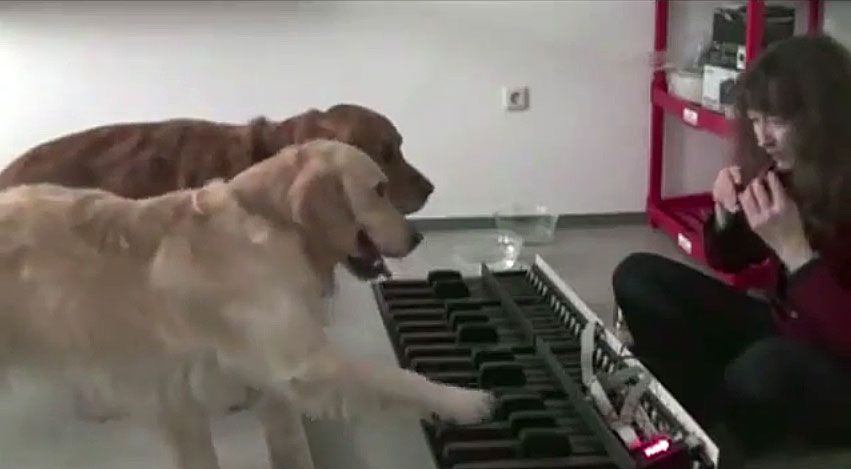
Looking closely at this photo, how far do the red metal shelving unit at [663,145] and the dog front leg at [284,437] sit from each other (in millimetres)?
1572

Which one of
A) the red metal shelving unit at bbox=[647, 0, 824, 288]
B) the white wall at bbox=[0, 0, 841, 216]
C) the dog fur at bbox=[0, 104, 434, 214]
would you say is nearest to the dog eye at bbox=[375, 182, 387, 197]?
the dog fur at bbox=[0, 104, 434, 214]

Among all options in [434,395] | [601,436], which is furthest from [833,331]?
[434,395]

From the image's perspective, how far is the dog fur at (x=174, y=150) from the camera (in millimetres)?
2254

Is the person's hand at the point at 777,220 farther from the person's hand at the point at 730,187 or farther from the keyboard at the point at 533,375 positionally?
the keyboard at the point at 533,375

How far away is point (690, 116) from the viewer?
3256 millimetres

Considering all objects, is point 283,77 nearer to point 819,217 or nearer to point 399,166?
point 399,166

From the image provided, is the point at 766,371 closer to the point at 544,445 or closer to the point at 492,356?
the point at 544,445

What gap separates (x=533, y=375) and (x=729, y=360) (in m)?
0.37

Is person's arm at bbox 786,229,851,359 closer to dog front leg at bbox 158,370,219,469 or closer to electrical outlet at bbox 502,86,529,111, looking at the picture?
dog front leg at bbox 158,370,219,469

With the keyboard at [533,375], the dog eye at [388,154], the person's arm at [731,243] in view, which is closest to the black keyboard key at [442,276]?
the keyboard at [533,375]

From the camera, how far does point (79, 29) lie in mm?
3424

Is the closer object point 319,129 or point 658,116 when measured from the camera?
point 319,129

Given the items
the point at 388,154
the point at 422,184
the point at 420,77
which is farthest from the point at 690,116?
the point at 388,154

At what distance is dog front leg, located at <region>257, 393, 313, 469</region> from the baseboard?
1744mm
